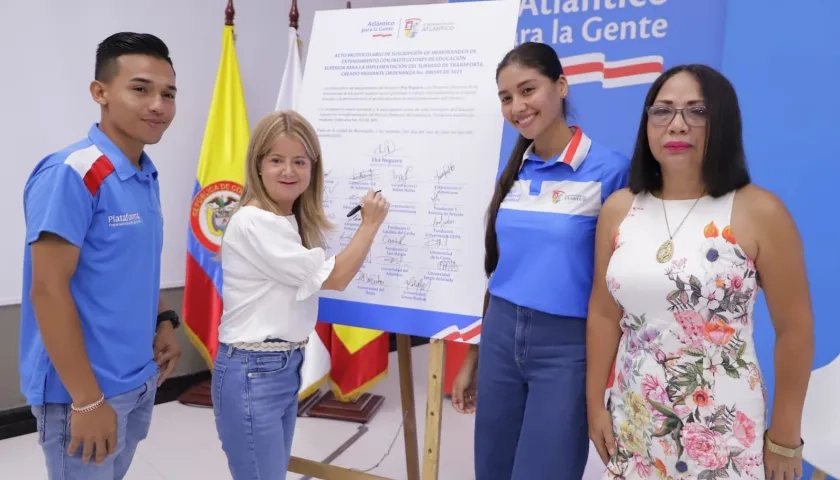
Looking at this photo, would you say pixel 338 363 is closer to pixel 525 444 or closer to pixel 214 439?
pixel 214 439

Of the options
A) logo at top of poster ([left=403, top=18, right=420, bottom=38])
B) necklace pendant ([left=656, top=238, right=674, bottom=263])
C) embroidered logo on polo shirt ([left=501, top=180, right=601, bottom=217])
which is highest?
logo at top of poster ([left=403, top=18, right=420, bottom=38])

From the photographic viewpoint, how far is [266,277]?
154cm

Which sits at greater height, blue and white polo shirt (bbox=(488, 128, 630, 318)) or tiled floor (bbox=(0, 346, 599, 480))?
blue and white polo shirt (bbox=(488, 128, 630, 318))

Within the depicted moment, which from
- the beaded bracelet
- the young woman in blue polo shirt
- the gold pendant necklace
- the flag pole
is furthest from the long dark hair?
the flag pole

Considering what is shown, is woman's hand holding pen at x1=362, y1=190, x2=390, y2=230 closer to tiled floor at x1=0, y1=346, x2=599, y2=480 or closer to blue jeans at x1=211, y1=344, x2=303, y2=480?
blue jeans at x1=211, y1=344, x2=303, y2=480

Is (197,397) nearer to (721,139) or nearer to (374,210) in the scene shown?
(374,210)

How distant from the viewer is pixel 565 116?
1.49 metres

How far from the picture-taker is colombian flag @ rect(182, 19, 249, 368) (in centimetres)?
314

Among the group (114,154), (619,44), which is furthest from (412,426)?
(619,44)

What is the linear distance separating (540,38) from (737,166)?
185 centimetres

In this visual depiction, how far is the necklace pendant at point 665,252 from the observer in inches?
46.3

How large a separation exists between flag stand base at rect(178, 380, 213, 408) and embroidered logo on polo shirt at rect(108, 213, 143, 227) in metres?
2.30

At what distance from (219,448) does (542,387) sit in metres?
2.08

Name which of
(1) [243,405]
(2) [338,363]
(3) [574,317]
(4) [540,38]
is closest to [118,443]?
(1) [243,405]
